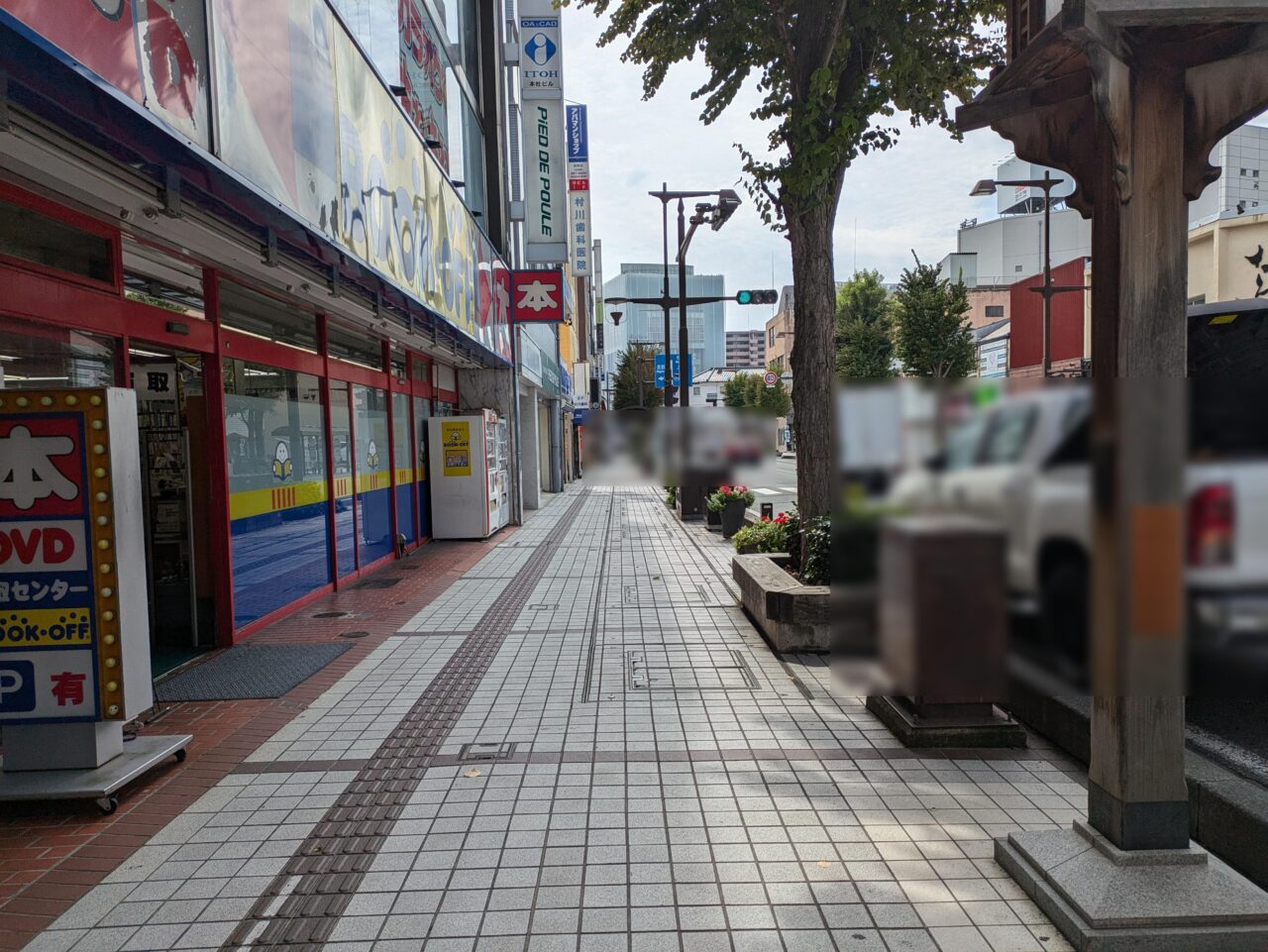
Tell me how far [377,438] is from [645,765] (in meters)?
9.35

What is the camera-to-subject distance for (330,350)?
1094cm

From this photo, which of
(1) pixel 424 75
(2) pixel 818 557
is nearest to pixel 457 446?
(1) pixel 424 75

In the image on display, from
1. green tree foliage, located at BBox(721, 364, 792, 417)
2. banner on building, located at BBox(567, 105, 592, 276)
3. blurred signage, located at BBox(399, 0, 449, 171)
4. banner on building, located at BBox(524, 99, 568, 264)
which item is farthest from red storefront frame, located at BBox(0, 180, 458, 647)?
green tree foliage, located at BBox(721, 364, 792, 417)

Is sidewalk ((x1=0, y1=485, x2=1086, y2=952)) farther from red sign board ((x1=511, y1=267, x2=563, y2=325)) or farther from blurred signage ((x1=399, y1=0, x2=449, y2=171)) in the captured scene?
red sign board ((x1=511, y1=267, x2=563, y2=325))

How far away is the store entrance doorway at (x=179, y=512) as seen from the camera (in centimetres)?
782

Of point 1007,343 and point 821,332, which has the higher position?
point 1007,343

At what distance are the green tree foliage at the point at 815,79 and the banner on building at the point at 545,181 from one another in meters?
10.9

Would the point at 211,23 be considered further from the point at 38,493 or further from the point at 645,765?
the point at 645,765

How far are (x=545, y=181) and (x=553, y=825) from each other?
61.5 ft

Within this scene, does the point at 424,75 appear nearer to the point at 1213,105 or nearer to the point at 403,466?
the point at 403,466

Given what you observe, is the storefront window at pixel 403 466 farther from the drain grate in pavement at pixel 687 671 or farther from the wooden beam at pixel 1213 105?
the wooden beam at pixel 1213 105

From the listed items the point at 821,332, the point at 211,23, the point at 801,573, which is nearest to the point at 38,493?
the point at 211,23

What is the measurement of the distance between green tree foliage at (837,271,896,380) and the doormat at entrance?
25005 millimetres

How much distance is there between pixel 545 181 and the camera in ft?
67.2
